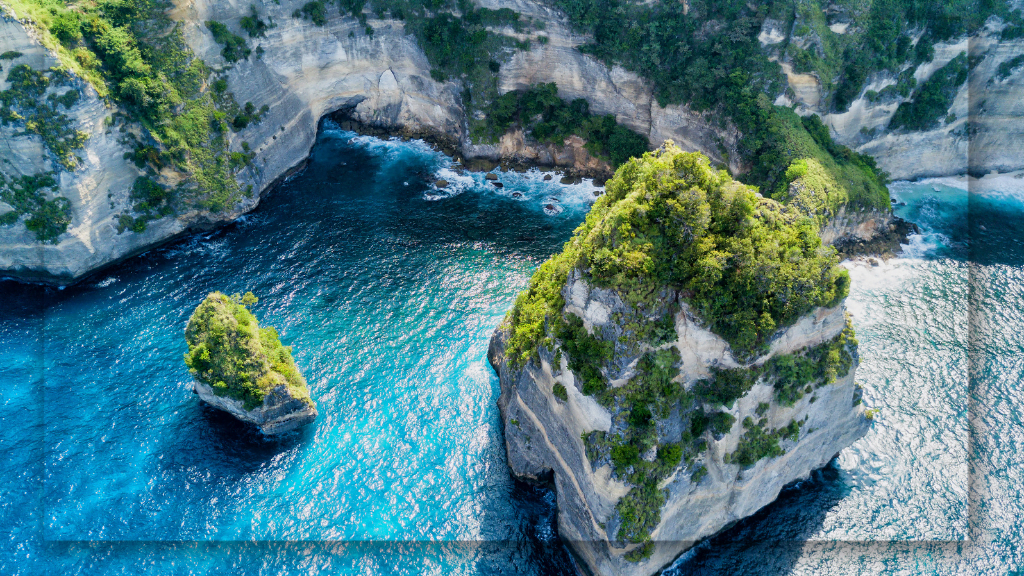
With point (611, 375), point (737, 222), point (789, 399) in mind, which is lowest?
point (789, 399)

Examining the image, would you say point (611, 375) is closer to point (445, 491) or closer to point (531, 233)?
point (445, 491)

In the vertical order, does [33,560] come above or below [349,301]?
below

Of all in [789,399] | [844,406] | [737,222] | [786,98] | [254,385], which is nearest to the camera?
[737,222]

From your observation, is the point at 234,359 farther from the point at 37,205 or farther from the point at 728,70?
the point at 728,70

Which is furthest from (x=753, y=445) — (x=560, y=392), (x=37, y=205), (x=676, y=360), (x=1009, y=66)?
(x=37, y=205)

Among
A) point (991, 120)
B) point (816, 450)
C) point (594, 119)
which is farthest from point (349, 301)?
point (991, 120)

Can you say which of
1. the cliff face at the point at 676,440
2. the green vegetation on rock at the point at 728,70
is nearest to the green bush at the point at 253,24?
the green vegetation on rock at the point at 728,70

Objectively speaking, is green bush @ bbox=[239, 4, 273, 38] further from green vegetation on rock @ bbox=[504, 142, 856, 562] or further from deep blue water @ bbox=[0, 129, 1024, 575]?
green vegetation on rock @ bbox=[504, 142, 856, 562]
